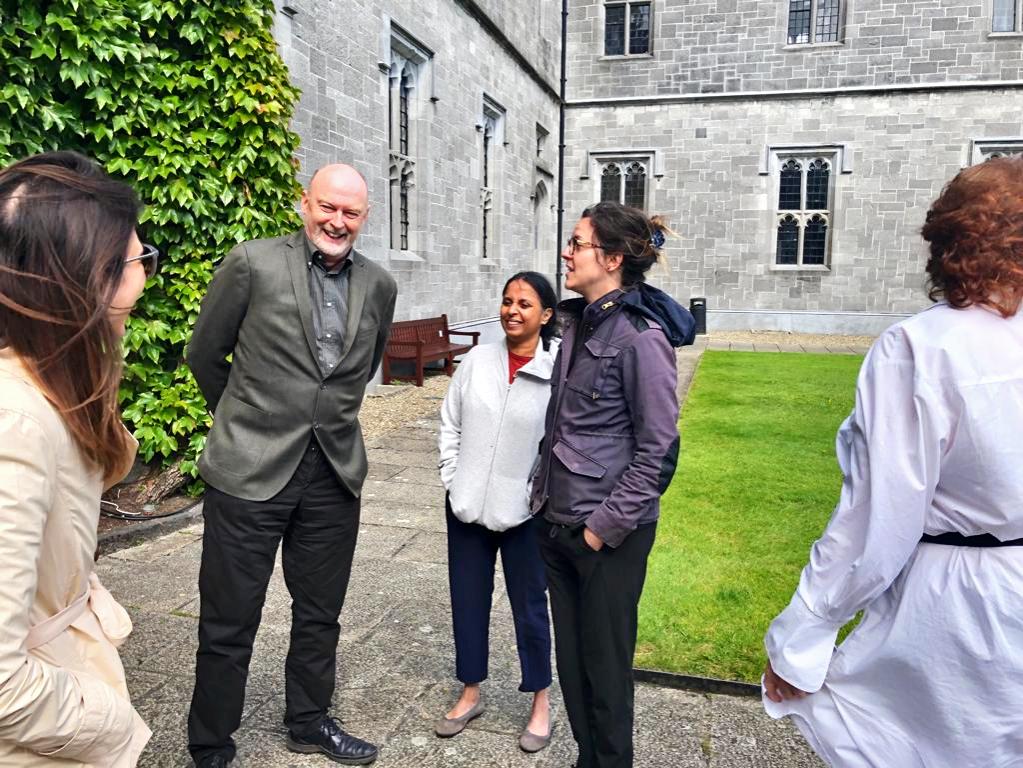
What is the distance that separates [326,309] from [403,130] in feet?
31.5

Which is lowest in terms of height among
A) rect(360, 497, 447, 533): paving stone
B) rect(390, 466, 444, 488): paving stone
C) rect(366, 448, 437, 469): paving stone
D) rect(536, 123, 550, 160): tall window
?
rect(360, 497, 447, 533): paving stone

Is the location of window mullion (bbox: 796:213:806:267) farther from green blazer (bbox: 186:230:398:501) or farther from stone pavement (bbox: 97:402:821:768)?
green blazer (bbox: 186:230:398:501)

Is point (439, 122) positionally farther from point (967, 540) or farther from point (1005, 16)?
point (1005, 16)

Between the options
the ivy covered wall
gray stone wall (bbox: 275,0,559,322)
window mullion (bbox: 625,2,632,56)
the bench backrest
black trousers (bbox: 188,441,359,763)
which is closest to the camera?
black trousers (bbox: 188,441,359,763)

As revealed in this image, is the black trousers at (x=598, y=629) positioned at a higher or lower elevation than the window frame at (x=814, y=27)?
lower

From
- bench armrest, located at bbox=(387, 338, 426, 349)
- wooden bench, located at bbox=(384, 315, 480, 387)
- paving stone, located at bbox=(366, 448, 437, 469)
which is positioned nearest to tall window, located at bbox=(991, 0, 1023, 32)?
wooden bench, located at bbox=(384, 315, 480, 387)

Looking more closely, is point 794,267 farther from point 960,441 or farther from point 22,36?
point 960,441

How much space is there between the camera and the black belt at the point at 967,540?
1625 mm

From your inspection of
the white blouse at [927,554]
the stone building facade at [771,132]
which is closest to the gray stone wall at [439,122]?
the stone building facade at [771,132]

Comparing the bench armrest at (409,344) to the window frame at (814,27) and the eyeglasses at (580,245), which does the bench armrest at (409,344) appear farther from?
the window frame at (814,27)

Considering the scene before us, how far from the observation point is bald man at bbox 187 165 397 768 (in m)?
2.65

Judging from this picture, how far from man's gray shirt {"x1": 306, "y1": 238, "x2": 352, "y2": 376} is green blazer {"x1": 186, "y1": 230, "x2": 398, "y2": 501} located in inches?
1.1

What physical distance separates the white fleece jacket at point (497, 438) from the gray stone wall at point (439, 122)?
617cm

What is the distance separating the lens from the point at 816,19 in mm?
19359
